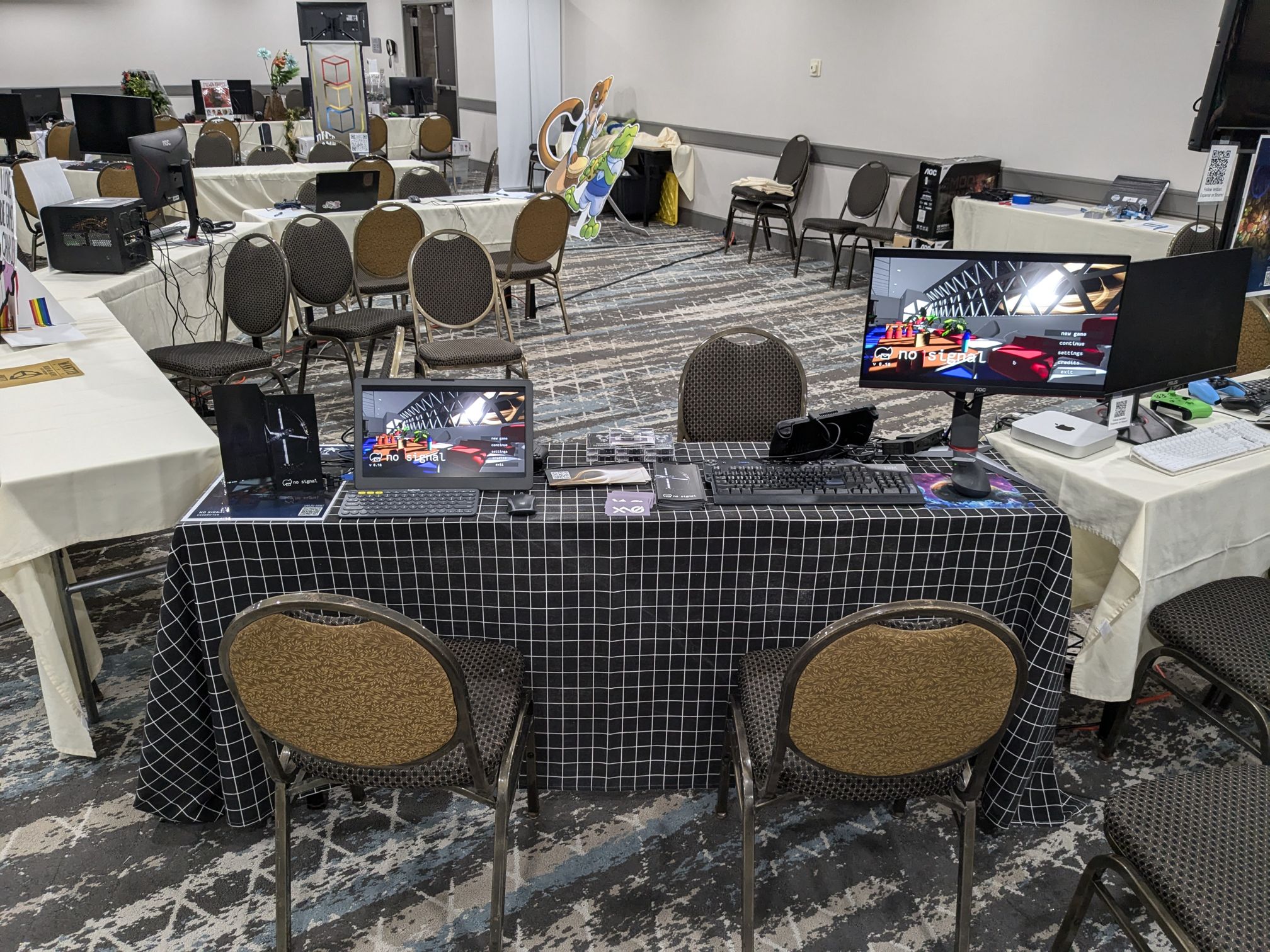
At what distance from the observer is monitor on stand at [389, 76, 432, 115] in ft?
40.7

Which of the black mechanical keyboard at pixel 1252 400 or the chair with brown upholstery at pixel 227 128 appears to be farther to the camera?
the chair with brown upholstery at pixel 227 128

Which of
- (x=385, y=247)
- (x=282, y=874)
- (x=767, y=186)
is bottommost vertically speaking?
(x=282, y=874)

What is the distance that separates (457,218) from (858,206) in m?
3.31

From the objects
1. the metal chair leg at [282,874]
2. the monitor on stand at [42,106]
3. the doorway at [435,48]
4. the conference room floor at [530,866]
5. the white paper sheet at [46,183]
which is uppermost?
the doorway at [435,48]

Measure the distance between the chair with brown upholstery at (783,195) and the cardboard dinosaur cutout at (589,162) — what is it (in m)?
1.19

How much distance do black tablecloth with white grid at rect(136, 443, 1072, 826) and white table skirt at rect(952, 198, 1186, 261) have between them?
11.6ft

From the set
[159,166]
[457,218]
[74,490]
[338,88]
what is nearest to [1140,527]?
[74,490]

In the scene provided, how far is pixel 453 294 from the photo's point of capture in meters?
4.46

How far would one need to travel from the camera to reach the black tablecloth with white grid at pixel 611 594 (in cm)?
197

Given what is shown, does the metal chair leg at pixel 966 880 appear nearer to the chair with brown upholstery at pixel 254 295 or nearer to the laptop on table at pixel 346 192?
the chair with brown upholstery at pixel 254 295

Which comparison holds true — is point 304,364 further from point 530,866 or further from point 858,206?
point 858,206

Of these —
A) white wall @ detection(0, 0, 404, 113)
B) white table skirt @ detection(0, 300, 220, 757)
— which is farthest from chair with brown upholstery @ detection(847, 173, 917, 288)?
white wall @ detection(0, 0, 404, 113)

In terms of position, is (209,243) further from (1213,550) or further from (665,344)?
(1213,550)

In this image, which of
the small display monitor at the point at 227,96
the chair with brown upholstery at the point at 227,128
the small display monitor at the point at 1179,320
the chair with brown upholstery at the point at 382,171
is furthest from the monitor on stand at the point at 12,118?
the small display monitor at the point at 1179,320
